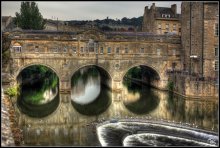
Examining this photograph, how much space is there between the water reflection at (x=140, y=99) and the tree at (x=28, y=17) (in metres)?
23.3

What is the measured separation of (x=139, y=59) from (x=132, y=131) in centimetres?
2586

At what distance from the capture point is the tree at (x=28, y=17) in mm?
66938

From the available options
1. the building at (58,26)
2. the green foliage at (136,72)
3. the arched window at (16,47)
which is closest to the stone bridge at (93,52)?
the arched window at (16,47)

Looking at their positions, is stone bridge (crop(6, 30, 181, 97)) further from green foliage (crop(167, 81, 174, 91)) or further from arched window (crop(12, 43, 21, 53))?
green foliage (crop(167, 81, 174, 91))

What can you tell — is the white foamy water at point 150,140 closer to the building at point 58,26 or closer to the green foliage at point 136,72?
the green foliage at point 136,72

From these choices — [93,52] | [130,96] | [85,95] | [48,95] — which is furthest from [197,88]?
A: [48,95]

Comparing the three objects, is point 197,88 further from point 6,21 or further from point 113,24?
point 113,24

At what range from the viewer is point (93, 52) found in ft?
160

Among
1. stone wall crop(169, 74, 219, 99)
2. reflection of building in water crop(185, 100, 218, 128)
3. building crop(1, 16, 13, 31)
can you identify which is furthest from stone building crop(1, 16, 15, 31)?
reflection of building in water crop(185, 100, 218, 128)

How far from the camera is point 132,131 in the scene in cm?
2542

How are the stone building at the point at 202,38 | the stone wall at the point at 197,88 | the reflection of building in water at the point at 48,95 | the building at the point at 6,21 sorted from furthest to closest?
1. the building at the point at 6,21
2. the stone building at the point at 202,38
3. the reflection of building in water at the point at 48,95
4. the stone wall at the point at 197,88

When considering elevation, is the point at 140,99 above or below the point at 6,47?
below

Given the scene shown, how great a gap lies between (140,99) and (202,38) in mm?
11363

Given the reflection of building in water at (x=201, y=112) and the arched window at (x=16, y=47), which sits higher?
the arched window at (x=16, y=47)
